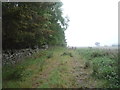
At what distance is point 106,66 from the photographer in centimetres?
1215

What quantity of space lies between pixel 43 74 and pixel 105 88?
3713 mm

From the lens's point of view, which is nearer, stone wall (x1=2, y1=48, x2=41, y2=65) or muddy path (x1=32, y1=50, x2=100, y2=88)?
muddy path (x1=32, y1=50, x2=100, y2=88)

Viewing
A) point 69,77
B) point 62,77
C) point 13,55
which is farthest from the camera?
point 13,55

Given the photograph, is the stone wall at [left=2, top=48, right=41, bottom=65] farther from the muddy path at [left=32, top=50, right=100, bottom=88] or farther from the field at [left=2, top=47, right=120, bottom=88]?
the muddy path at [left=32, top=50, right=100, bottom=88]

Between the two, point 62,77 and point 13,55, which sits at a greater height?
point 13,55

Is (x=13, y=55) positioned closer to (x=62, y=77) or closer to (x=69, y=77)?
(x=62, y=77)

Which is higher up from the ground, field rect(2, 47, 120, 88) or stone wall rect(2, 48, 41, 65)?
stone wall rect(2, 48, 41, 65)

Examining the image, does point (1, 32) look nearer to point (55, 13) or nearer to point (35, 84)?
point (35, 84)

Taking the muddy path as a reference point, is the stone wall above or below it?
above

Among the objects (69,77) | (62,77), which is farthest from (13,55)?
(69,77)

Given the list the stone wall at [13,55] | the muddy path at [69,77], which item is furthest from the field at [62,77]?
the stone wall at [13,55]

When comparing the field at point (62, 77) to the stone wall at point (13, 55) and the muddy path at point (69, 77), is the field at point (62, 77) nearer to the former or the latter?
the muddy path at point (69, 77)

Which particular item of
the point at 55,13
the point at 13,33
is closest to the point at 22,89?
the point at 13,33

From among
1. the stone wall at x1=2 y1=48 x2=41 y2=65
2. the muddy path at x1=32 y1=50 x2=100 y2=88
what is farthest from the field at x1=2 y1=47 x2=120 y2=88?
the stone wall at x1=2 y1=48 x2=41 y2=65
